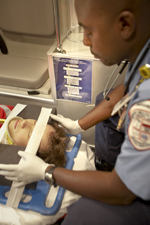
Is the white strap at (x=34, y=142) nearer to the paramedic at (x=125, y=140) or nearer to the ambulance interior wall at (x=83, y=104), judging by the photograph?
the paramedic at (x=125, y=140)

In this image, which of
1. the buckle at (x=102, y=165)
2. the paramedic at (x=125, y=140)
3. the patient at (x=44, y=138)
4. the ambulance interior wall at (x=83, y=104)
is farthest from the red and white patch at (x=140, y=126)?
the buckle at (x=102, y=165)

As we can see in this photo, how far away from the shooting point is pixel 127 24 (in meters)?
0.70

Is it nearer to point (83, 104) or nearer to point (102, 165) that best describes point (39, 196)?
point (102, 165)

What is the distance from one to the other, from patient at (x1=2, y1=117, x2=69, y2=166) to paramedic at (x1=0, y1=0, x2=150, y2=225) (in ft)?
0.89

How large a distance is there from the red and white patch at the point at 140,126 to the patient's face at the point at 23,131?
64 cm

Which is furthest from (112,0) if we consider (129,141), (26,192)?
(26,192)

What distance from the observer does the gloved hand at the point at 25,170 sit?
3.32 feet

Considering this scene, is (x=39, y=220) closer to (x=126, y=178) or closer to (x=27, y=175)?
(x=27, y=175)

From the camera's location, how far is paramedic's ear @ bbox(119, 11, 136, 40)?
2.21 ft

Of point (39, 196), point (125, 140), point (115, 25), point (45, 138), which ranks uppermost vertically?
point (115, 25)

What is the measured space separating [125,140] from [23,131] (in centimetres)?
71

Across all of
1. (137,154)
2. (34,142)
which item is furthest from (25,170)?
(137,154)

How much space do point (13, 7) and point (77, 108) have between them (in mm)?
1163

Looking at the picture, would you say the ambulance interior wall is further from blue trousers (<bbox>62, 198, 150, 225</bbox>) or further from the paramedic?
blue trousers (<bbox>62, 198, 150, 225</bbox>)
